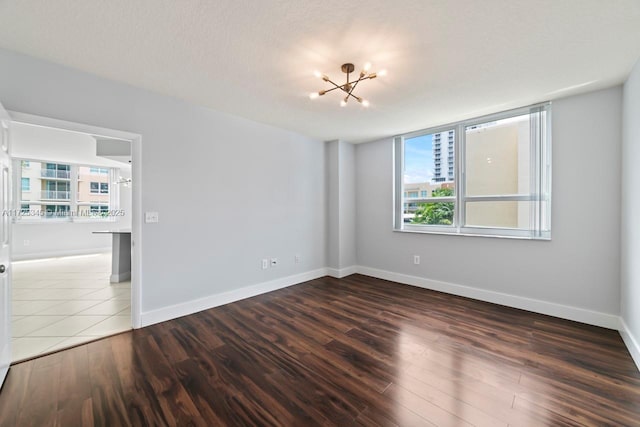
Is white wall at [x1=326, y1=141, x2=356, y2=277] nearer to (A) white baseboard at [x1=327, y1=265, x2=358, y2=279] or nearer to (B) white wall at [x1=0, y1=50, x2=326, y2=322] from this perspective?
(A) white baseboard at [x1=327, y1=265, x2=358, y2=279]

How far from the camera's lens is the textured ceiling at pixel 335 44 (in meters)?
1.65

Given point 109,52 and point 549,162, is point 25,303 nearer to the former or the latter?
point 109,52

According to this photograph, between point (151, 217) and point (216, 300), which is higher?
point (151, 217)

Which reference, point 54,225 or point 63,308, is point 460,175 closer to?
point 63,308

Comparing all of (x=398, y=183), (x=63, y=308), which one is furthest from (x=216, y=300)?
(x=398, y=183)

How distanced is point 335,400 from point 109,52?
320 cm

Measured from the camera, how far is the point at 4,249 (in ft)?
6.30

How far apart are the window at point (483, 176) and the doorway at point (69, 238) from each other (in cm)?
400

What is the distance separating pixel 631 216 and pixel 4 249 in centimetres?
521

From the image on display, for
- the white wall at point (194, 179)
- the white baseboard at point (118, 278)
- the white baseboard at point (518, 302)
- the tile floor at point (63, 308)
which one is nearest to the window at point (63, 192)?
the tile floor at point (63, 308)

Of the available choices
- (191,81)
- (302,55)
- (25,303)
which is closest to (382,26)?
(302,55)

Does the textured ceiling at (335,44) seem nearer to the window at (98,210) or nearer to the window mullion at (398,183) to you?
the window mullion at (398,183)

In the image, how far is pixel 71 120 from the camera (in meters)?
2.38

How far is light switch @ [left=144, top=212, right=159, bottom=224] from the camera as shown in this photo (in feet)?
9.20
